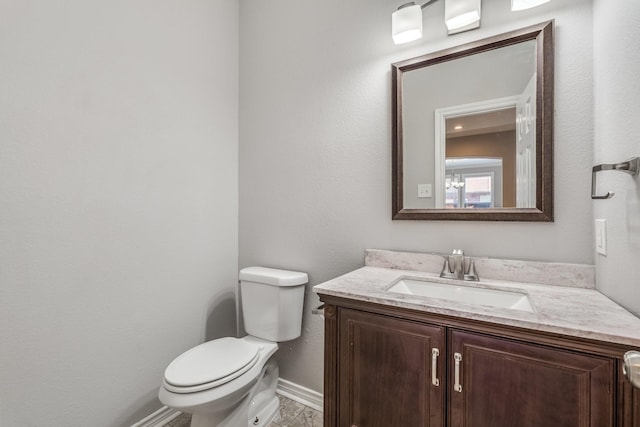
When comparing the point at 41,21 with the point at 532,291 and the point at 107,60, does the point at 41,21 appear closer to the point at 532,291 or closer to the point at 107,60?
the point at 107,60

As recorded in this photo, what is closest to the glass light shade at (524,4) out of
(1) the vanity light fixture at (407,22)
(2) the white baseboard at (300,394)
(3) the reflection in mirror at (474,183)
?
(1) the vanity light fixture at (407,22)

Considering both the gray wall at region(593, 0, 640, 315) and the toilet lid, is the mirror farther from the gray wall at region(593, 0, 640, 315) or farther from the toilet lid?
the toilet lid

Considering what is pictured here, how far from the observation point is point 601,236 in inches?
39.8

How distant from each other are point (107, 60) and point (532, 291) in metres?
2.07

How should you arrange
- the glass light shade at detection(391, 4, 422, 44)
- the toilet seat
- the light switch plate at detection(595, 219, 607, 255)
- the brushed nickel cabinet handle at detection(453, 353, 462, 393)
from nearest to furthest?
the brushed nickel cabinet handle at detection(453, 353, 462, 393) → the light switch plate at detection(595, 219, 607, 255) → the toilet seat → the glass light shade at detection(391, 4, 422, 44)

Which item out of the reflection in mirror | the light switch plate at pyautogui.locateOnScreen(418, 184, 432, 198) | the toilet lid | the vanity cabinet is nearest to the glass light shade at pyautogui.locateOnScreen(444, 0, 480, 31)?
the reflection in mirror

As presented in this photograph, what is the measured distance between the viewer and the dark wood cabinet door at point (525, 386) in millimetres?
714

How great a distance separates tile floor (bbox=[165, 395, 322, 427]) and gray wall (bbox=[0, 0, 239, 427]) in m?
0.21

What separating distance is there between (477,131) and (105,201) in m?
1.75

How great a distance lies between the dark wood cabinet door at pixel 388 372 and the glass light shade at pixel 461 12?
1258mm

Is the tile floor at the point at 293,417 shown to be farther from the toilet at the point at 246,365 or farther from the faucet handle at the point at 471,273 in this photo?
the faucet handle at the point at 471,273

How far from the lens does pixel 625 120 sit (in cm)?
85

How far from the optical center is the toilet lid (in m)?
1.21

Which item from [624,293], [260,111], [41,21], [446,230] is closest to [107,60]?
[41,21]
